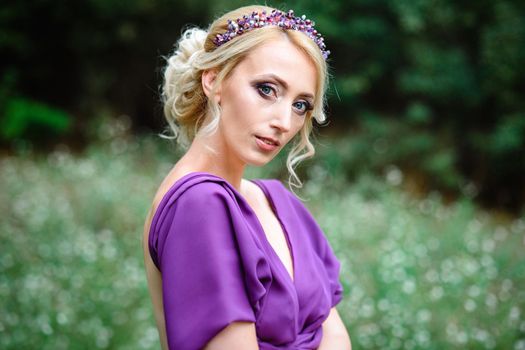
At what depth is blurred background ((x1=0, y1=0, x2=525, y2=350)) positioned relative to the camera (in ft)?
12.6

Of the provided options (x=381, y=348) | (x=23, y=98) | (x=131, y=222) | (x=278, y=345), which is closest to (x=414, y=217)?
(x=381, y=348)

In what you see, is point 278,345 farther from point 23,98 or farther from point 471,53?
point 23,98

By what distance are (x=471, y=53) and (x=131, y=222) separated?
563 centimetres

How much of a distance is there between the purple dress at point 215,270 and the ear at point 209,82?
0.96 ft

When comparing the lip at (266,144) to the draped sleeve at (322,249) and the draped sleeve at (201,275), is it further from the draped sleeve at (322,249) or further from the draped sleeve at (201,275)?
the draped sleeve at (322,249)

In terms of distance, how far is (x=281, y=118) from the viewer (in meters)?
1.64

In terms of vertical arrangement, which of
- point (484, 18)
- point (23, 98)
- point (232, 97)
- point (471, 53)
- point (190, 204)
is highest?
point (232, 97)

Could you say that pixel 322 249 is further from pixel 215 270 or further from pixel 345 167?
pixel 345 167

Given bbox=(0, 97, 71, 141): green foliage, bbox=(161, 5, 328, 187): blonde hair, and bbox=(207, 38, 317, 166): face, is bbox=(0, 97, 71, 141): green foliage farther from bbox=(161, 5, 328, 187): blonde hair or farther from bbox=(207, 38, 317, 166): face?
bbox=(207, 38, 317, 166): face

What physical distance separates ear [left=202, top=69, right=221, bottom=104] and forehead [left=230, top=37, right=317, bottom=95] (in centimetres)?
10

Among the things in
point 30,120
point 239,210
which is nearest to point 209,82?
point 239,210

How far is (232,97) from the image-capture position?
65.1 inches

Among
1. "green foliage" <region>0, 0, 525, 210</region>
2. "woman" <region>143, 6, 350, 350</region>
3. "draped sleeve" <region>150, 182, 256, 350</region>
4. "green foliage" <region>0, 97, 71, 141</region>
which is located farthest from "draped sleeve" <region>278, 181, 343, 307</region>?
"green foliage" <region>0, 97, 71, 141</region>

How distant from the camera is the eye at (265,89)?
1.62 meters
